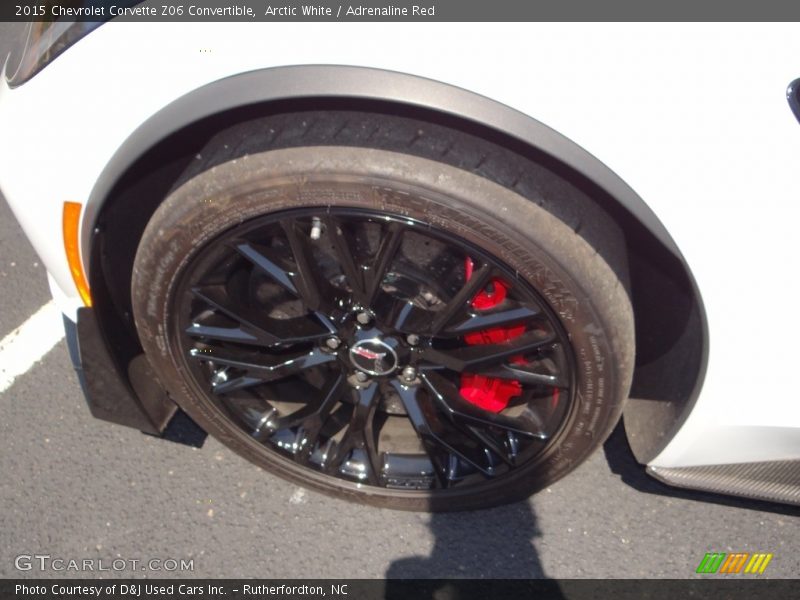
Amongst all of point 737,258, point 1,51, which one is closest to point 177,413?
point 737,258

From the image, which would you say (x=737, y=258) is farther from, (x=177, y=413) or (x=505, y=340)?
(x=177, y=413)

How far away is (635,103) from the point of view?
1291mm

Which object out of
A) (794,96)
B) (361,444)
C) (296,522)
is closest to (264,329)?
(361,444)

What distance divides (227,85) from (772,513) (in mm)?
1941

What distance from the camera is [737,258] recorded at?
137cm

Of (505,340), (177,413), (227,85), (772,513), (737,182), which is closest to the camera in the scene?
(737,182)

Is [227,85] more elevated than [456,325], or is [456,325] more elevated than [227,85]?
[227,85]

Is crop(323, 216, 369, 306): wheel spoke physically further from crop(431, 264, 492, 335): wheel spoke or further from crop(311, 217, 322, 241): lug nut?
crop(431, 264, 492, 335): wheel spoke

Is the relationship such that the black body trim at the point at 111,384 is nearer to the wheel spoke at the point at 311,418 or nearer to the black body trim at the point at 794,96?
the wheel spoke at the point at 311,418

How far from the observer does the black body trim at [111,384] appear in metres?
1.90

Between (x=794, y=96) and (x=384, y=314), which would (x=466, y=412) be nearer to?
(x=384, y=314)

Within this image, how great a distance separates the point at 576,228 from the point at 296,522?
1.23m

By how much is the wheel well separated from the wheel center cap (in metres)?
0.56

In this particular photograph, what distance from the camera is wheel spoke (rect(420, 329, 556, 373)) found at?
5.53ft
